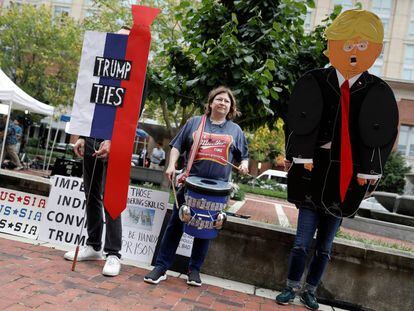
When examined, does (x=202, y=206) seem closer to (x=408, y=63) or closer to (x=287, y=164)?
(x=287, y=164)

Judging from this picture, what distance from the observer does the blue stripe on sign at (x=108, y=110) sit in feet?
11.7

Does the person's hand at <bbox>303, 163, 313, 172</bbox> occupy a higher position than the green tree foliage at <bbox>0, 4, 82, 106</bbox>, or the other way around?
the green tree foliage at <bbox>0, 4, 82, 106</bbox>

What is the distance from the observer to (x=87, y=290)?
3107 millimetres

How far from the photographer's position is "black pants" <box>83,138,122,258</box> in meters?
3.72

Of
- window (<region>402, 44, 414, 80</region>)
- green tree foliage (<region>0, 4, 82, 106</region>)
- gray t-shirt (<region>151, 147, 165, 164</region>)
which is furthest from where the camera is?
window (<region>402, 44, 414, 80</region>)

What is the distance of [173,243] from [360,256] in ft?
5.99

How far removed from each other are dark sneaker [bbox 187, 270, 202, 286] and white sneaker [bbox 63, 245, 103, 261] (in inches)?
37.0

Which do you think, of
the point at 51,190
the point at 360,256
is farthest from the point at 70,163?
the point at 360,256

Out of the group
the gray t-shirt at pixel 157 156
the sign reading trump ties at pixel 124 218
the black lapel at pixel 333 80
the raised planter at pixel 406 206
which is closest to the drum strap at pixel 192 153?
the sign reading trump ties at pixel 124 218

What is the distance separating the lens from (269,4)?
5.52 m

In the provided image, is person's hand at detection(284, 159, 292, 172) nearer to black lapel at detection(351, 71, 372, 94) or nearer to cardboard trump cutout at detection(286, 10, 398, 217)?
cardboard trump cutout at detection(286, 10, 398, 217)

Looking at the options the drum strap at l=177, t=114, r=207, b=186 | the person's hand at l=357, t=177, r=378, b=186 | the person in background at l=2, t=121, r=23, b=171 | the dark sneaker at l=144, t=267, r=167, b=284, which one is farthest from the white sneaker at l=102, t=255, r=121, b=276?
the person in background at l=2, t=121, r=23, b=171

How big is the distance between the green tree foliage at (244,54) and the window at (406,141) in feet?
113

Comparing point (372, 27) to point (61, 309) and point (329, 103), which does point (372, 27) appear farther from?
point (61, 309)
